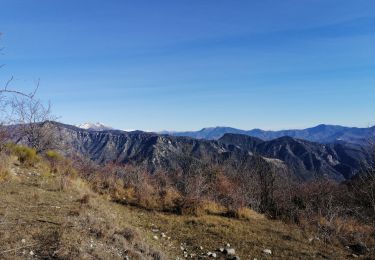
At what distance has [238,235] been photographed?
11.7m

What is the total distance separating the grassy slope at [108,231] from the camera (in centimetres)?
782

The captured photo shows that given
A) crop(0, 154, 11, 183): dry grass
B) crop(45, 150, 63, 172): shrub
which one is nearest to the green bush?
crop(45, 150, 63, 172): shrub

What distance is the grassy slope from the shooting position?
7816 millimetres

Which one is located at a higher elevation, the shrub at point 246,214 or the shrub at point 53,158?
the shrub at point 53,158

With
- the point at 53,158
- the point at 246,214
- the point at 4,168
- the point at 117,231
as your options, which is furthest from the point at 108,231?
the point at 53,158

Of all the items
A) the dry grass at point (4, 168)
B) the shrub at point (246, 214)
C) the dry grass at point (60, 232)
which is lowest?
the shrub at point (246, 214)

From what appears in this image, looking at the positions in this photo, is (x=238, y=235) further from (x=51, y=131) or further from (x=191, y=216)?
(x=51, y=131)

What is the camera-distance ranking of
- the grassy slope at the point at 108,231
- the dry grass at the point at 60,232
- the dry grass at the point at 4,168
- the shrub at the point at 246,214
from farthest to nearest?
the dry grass at the point at 4,168, the shrub at the point at 246,214, the grassy slope at the point at 108,231, the dry grass at the point at 60,232

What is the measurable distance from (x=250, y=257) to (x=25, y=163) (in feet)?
48.6

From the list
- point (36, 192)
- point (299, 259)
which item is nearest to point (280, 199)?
point (299, 259)

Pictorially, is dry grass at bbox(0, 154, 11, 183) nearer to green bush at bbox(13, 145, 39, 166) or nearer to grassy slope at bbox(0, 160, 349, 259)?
grassy slope at bbox(0, 160, 349, 259)

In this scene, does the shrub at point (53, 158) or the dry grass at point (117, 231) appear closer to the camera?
the dry grass at point (117, 231)

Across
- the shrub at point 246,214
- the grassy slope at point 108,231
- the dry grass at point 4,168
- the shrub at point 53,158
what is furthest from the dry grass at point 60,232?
the shrub at point 53,158

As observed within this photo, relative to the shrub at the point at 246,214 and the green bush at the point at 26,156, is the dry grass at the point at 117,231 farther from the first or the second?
the green bush at the point at 26,156
